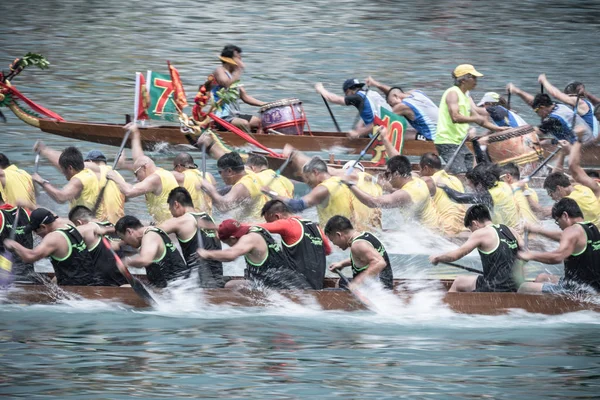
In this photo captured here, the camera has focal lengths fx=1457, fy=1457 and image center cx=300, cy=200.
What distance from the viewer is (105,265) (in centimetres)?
1248

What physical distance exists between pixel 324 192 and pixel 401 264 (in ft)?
3.94

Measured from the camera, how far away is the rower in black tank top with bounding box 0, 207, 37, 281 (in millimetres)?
12836

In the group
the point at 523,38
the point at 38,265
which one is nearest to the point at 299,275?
the point at 38,265

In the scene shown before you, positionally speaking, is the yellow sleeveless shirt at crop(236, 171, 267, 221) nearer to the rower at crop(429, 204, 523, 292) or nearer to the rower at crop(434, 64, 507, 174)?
the rower at crop(434, 64, 507, 174)

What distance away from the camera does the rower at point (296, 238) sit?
12.0 meters

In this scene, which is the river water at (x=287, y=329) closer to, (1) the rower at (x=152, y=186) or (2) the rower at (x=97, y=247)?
(2) the rower at (x=97, y=247)

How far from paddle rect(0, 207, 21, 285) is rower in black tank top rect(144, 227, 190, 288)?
4.27ft

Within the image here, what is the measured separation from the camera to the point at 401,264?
570 inches

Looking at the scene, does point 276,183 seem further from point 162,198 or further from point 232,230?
point 232,230

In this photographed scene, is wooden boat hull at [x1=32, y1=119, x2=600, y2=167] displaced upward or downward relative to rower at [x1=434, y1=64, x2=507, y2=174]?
downward

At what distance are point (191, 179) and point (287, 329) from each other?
306 cm

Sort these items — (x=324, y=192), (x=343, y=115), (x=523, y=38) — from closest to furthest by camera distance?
(x=324, y=192)
(x=343, y=115)
(x=523, y=38)

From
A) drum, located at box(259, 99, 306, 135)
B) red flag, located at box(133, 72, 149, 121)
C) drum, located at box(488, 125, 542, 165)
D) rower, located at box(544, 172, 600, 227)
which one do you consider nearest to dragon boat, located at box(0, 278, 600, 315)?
rower, located at box(544, 172, 600, 227)

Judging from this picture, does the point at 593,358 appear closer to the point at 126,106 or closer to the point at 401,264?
the point at 401,264
